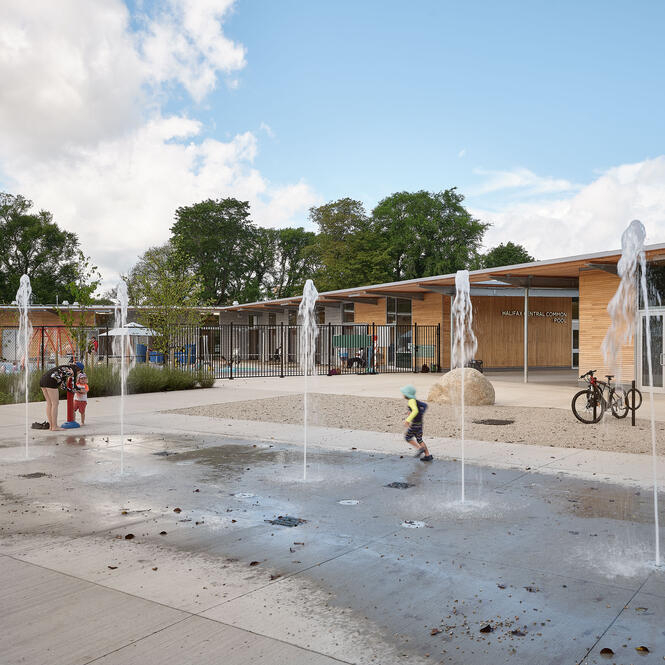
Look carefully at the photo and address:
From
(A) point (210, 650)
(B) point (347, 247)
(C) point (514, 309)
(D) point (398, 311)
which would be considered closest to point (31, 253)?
(B) point (347, 247)

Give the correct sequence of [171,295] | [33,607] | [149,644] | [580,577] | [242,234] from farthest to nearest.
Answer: [242,234], [171,295], [580,577], [33,607], [149,644]

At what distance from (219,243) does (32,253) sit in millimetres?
19054

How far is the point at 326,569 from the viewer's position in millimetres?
4539

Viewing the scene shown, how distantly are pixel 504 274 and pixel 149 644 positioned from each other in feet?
71.8

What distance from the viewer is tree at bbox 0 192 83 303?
6450cm

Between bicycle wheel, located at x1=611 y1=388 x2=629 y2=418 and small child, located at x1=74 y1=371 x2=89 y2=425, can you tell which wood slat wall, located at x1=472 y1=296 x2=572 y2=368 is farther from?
small child, located at x1=74 y1=371 x2=89 y2=425

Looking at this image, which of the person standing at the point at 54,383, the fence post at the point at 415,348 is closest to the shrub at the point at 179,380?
the person standing at the point at 54,383

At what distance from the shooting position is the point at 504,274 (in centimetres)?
2369

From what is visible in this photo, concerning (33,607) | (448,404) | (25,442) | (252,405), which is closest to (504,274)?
(448,404)

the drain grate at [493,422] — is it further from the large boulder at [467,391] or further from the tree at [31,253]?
the tree at [31,253]

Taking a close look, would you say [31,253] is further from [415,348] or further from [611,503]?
[611,503]

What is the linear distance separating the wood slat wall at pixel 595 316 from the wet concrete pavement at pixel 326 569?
49.4 ft

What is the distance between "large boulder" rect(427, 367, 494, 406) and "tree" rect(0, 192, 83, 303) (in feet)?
185

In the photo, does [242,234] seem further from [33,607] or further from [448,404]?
[33,607]
